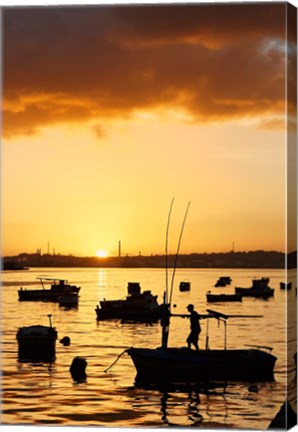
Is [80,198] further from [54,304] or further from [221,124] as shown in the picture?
[54,304]

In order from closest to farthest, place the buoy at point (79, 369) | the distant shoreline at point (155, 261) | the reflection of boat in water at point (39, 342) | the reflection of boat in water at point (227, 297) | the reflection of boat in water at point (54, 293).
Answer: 1. the distant shoreline at point (155, 261)
2. the buoy at point (79, 369)
3. the reflection of boat in water at point (39, 342)
4. the reflection of boat in water at point (54, 293)
5. the reflection of boat in water at point (227, 297)

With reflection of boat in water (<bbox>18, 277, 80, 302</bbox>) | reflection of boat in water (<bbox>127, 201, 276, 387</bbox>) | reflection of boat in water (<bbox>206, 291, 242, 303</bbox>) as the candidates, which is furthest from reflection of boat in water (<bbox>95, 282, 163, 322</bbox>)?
reflection of boat in water (<bbox>127, 201, 276, 387</bbox>)

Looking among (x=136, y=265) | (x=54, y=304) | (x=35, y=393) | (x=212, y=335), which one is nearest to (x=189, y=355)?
(x=136, y=265)

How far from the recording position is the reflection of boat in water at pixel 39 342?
1734cm

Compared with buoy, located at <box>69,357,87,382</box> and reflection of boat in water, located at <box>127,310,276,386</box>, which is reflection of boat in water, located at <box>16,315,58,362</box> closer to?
buoy, located at <box>69,357,87,382</box>

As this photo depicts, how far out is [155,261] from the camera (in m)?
11.2

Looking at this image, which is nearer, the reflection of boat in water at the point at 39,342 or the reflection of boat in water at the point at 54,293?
the reflection of boat in water at the point at 39,342

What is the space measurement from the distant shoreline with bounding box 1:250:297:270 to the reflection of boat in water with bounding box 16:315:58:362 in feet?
17.6

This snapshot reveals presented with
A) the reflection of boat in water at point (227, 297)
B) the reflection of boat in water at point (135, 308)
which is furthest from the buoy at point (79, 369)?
the reflection of boat in water at point (227, 297)

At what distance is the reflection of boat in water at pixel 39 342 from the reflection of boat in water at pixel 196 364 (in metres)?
4.55

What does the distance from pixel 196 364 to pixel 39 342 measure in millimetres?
5395

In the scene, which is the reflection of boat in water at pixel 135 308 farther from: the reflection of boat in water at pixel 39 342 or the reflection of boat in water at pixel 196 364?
the reflection of boat in water at pixel 196 364

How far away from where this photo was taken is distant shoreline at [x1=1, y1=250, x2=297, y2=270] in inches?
394

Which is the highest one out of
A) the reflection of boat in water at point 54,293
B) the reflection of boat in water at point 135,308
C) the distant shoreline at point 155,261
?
the distant shoreline at point 155,261
